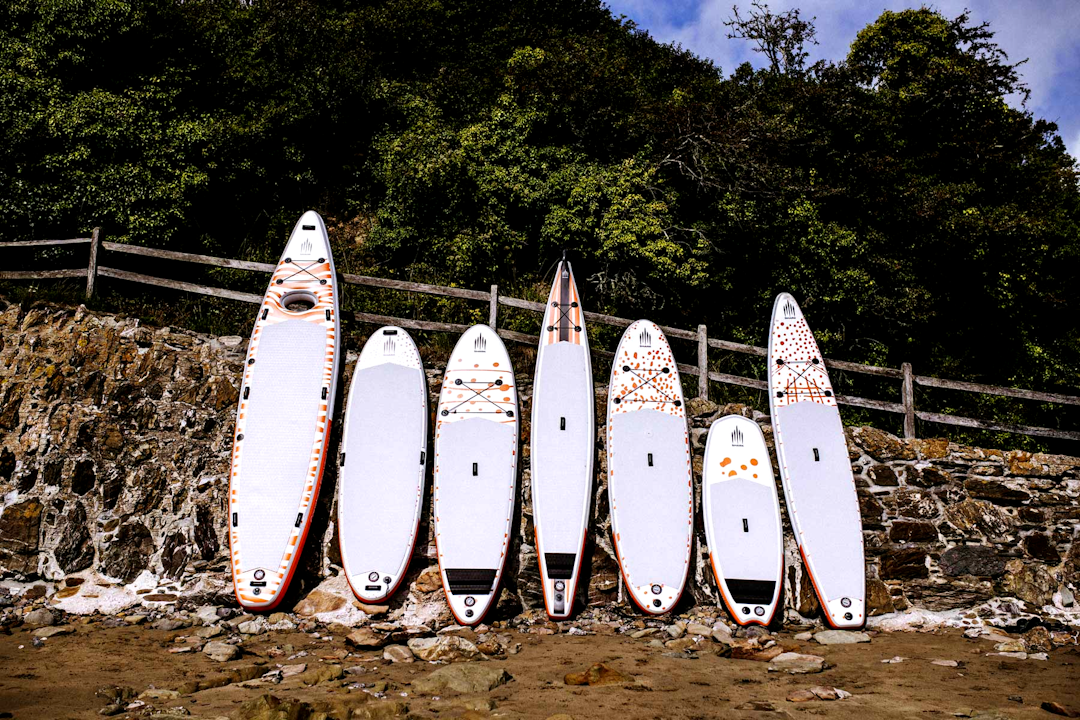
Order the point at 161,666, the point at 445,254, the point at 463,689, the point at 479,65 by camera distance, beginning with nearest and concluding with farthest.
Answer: the point at 463,689, the point at 161,666, the point at 445,254, the point at 479,65

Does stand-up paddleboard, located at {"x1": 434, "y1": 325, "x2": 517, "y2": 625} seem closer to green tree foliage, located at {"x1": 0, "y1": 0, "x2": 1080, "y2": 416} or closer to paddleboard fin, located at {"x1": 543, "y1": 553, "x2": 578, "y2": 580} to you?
paddleboard fin, located at {"x1": 543, "y1": 553, "x2": 578, "y2": 580}

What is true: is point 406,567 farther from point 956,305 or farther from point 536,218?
point 956,305

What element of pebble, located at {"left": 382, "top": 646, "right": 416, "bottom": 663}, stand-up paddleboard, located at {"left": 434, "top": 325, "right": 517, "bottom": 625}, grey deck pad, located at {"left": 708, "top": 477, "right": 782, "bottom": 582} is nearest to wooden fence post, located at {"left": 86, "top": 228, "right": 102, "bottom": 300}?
stand-up paddleboard, located at {"left": 434, "top": 325, "right": 517, "bottom": 625}

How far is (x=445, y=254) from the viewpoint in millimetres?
8992

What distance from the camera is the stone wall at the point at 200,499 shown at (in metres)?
5.43

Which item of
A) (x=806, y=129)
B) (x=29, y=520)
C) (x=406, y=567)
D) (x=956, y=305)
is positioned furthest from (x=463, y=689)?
(x=806, y=129)

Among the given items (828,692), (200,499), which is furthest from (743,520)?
(200,499)

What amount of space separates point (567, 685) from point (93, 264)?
5.98 metres

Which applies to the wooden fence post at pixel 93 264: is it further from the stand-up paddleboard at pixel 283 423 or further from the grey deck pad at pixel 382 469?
the grey deck pad at pixel 382 469

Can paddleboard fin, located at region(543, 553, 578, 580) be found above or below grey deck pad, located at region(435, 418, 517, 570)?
below

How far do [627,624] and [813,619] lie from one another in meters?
1.53

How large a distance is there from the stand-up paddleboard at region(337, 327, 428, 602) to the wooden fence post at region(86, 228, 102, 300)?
9.26ft

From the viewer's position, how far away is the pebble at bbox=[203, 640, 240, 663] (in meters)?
4.41

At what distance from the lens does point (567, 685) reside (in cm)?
412
